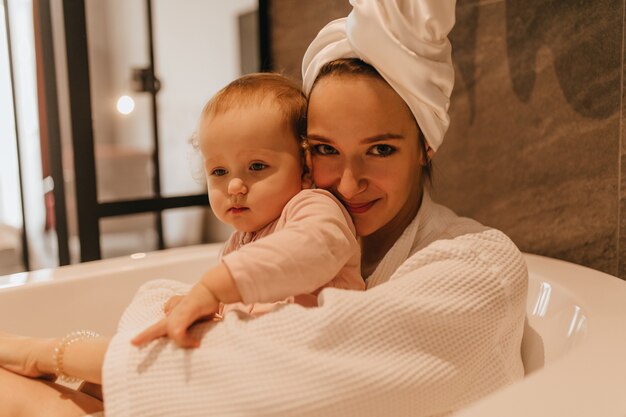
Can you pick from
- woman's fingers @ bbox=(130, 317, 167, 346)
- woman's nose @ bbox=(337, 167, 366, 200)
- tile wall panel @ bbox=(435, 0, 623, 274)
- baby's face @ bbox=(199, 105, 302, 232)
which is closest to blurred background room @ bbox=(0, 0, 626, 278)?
tile wall panel @ bbox=(435, 0, 623, 274)

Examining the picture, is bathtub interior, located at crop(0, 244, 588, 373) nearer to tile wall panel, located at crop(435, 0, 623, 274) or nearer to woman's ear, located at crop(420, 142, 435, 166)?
tile wall panel, located at crop(435, 0, 623, 274)

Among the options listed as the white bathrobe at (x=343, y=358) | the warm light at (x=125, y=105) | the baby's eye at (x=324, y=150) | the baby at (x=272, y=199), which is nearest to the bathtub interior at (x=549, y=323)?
the white bathrobe at (x=343, y=358)

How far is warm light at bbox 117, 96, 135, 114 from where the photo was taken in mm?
3246

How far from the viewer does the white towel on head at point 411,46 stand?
896 millimetres

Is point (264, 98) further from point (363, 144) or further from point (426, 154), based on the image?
point (426, 154)

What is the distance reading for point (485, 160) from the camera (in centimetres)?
139

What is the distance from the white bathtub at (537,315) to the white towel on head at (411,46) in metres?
0.40

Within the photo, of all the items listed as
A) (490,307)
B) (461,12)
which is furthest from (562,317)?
(461,12)

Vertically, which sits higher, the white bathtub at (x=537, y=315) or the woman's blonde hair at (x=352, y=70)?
the woman's blonde hair at (x=352, y=70)

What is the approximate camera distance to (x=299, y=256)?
2.44 feet

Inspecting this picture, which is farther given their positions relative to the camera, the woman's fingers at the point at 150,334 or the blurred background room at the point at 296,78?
the blurred background room at the point at 296,78

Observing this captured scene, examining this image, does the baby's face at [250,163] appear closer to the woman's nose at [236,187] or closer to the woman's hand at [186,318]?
the woman's nose at [236,187]

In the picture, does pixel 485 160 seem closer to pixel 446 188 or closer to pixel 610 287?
pixel 446 188

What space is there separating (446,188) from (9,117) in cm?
306
